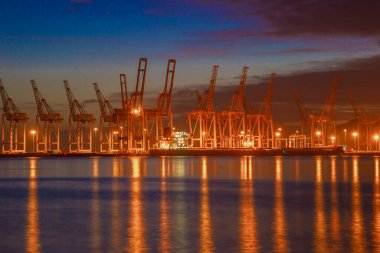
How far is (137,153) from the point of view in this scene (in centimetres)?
13512

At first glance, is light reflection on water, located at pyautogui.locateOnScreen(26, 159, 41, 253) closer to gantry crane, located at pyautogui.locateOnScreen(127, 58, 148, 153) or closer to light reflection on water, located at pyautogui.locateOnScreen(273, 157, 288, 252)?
light reflection on water, located at pyautogui.locateOnScreen(273, 157, 288, 252)

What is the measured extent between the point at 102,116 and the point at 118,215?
125 meters

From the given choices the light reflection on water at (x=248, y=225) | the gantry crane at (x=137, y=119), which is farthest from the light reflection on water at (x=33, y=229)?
the gantry crane at (x=137, y=119)

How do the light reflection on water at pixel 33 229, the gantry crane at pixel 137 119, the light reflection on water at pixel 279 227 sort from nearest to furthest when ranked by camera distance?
the light reflection on water at pixel 279 227 → the light reflection on water at pixel 33 229 → the gantry crane at pixel 137 119

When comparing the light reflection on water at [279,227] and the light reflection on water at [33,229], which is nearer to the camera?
the light reflection on water at [279,227]

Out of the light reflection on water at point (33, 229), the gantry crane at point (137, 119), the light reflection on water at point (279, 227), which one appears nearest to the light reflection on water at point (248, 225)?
the light reflection on water at point (279, 227)

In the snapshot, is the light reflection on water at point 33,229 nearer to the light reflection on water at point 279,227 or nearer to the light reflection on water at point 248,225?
the light reflection on water at point 248,225

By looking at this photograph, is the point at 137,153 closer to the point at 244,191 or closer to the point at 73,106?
the point at 73,106

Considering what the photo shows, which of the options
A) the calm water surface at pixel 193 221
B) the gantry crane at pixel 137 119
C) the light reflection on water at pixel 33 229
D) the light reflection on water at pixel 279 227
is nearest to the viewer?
the light reflection on water at pixel 279 227

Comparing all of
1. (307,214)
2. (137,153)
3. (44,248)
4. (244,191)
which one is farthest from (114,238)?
(137,153)

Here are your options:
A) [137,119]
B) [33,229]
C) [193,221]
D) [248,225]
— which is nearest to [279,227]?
[248,225]

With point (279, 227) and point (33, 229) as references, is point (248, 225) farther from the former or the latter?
point (33, 229)

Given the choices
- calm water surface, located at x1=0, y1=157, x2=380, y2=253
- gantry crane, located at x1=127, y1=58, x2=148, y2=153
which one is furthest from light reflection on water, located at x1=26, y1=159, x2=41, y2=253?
gantry crane, located at x1=127, y1=58, x2=148, y2=153

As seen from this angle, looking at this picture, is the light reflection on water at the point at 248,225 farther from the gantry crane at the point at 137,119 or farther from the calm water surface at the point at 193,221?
the gantry crane at the point at 137,119
